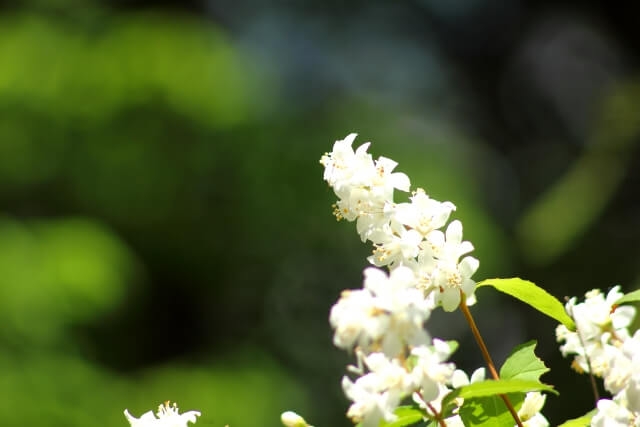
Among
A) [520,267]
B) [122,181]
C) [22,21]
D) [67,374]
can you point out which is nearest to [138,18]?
[22,21]

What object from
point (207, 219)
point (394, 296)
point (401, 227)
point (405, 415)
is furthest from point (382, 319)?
point (207, 219)

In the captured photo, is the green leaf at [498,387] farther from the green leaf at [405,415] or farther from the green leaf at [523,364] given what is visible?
the green leaf at [523,364]

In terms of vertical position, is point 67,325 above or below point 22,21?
below

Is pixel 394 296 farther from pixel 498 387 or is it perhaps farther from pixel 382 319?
pixel 498 387

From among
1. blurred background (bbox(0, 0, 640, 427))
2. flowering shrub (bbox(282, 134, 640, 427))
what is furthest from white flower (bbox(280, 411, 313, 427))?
blurred background (bbox(0, 0, 640, 427))

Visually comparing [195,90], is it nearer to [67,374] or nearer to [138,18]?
[138,18]

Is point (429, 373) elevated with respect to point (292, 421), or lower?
lower
